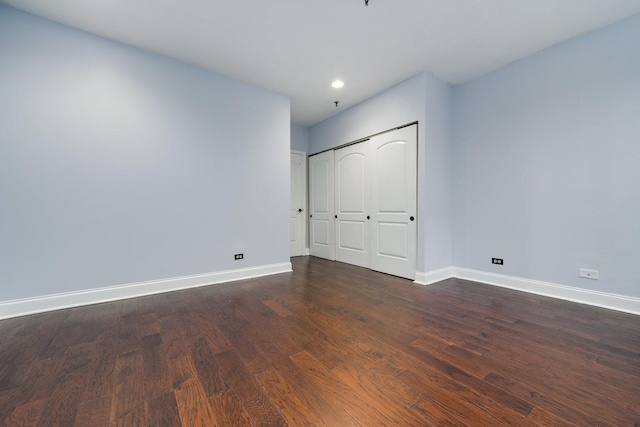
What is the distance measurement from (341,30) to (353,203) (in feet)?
8.47

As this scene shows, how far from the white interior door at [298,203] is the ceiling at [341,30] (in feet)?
7.03

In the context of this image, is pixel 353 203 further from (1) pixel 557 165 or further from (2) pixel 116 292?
(2) pixel 116 292

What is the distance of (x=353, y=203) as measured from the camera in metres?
4.50

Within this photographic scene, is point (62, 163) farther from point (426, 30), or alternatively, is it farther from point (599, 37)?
point (599, 37)

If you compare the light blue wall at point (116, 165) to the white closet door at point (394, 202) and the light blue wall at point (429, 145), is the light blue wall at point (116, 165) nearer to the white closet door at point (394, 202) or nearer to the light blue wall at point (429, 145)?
the white closet door at point (394, 202)

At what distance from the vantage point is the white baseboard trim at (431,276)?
3.33m

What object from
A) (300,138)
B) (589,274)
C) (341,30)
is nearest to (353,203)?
(300,138)

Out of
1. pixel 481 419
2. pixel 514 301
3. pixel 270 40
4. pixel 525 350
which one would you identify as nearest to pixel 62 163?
pixel 270 40

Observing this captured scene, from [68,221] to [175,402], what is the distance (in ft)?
7.74

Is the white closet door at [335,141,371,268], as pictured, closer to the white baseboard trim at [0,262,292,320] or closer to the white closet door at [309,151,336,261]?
the white closet door at [309,151,336,261]

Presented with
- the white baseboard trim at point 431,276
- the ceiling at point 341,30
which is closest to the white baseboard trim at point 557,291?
the white baseboard trim at point 431,276

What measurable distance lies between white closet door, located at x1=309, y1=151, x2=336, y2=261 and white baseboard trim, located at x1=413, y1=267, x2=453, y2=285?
6.17 feet

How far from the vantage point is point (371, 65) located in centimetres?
322

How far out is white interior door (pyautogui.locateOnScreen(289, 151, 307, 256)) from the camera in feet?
17.7
